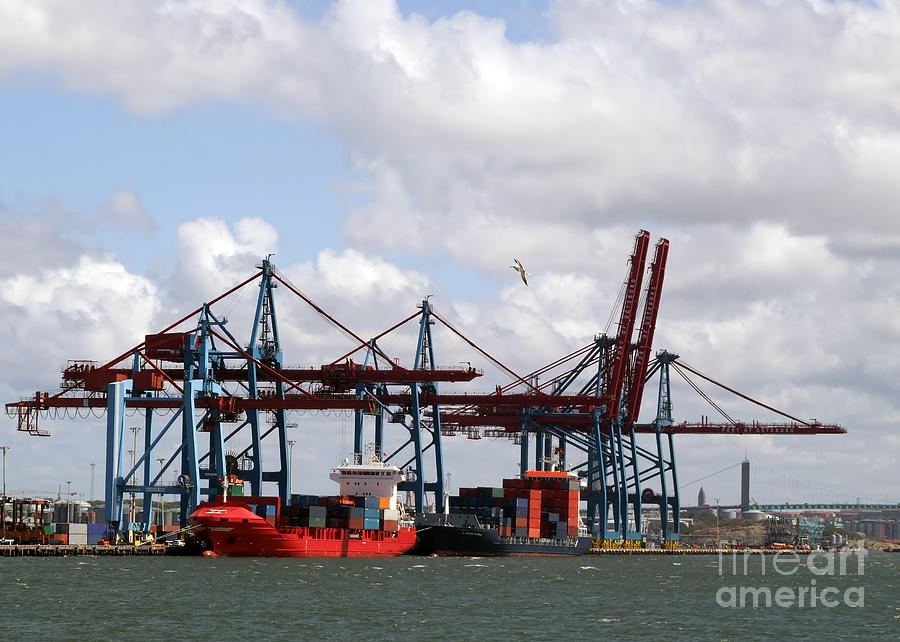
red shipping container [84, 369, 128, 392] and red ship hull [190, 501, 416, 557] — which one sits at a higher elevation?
red shipping container [84, 369, 128, 392]

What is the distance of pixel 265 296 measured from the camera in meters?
103

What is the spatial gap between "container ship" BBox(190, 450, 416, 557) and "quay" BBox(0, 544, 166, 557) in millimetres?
6244

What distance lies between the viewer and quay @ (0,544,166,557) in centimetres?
8988

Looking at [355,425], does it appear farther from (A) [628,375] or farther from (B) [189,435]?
(A) [628,375]

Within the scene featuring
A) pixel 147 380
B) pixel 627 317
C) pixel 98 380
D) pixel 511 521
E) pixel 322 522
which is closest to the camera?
pixel 322 522

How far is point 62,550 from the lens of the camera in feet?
296

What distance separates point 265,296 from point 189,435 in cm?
1411

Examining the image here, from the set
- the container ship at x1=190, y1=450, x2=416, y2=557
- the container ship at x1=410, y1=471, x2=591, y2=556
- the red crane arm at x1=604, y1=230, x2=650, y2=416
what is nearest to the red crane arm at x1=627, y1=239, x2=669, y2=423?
the red crane arm at x1=604, y1=230, x2=650, y2=416

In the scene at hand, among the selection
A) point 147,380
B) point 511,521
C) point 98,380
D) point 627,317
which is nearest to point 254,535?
point 147,380

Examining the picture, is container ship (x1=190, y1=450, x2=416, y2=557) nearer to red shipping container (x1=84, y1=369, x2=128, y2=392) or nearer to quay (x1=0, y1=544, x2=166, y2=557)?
quay (x1=0, y1=544, x2=166, y2=557)

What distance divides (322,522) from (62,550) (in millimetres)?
15869

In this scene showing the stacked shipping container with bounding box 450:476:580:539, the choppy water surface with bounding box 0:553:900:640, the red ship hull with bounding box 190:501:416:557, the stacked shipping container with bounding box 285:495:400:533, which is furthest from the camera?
the stacked shipping container with bounding box 450:476:580:539

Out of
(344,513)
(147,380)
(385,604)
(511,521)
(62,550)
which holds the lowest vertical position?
(385,604)

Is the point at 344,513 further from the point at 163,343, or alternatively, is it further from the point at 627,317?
the point at 627,317
